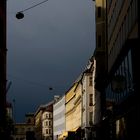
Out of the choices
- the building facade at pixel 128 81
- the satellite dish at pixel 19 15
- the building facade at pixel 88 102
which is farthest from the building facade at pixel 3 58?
the building facade at pixel 88 102

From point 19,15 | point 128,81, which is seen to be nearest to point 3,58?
point 19,15

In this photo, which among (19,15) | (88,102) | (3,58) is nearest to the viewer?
(19,15)

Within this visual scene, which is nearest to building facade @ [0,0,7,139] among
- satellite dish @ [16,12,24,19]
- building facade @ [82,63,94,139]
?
satellite dish @ [16,12,24,19]

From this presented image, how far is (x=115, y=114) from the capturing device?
37.9 metres

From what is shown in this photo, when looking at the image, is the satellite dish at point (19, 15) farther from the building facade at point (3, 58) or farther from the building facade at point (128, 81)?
the building facade at point (3, 58)

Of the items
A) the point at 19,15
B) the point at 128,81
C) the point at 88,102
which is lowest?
the point at 128,81

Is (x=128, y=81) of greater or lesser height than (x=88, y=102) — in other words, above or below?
below

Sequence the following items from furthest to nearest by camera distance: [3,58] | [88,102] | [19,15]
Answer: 1. [88,102]
2. [3,58]
3. [19,15]

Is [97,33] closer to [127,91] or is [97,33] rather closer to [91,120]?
[91,120]

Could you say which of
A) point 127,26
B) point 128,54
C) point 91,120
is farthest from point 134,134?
point 91,120

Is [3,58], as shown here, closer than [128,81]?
No

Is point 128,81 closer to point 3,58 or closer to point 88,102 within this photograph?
point 3,58

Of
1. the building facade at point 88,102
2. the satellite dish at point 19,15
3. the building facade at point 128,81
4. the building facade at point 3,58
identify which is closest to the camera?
the building facade at point 128,81

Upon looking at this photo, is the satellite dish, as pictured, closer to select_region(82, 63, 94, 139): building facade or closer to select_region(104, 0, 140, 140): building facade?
select_region(104, 0, 140, 140): building facade
